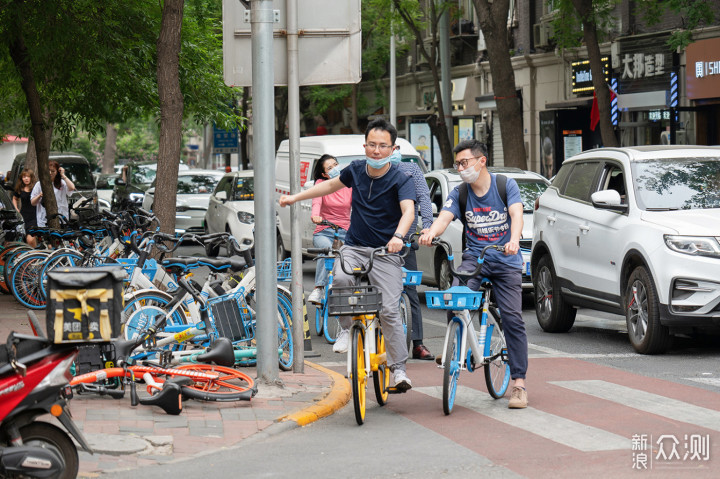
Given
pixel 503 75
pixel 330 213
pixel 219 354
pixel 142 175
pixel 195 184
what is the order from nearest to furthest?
pixel 219 354 < pixel 330 213 < pixel 503 75 < pixel 195 184 < pixel 142 175

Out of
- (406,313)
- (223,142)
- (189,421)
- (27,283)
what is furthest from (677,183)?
(223,142)

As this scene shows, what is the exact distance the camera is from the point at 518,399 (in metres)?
8.01

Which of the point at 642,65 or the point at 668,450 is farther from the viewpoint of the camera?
the point at 642,65

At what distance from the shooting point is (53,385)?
5.52 meters

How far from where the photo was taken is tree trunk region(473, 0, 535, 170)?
71.7ft

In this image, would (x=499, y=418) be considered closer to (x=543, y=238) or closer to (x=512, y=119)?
(x=543, y=238)

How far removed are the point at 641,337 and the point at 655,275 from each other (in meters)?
0.69

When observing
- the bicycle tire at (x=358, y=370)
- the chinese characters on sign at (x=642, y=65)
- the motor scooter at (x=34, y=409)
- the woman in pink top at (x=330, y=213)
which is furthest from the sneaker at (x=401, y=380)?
the chinese characters on sign at (x=642, y=65)

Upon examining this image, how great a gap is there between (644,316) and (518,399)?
297cm

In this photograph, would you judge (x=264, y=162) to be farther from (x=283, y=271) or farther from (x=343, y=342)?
(x=283, y=271)

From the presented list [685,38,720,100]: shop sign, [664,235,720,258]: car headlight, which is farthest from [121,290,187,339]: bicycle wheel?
[685,38,720,100]: shop sign

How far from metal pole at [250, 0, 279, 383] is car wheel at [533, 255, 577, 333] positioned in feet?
15.1

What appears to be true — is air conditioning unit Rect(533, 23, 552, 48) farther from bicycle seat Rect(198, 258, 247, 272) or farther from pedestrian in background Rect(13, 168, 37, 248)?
bicycle seat Rect(198, 258, 247, 272)

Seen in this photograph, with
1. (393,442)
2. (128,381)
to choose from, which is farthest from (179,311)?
(393,442)
